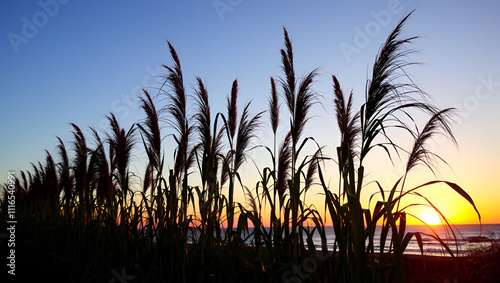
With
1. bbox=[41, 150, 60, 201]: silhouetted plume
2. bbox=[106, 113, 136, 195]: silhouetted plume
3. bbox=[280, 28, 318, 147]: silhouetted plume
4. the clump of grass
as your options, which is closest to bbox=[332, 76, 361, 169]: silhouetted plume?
bbox=[280, 28, 318, 147]: silhouetted plume

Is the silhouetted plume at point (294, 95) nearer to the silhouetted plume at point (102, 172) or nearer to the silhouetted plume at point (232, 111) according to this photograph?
the silhouetted plume at point (232, 111)

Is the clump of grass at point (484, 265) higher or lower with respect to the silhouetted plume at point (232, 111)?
lower

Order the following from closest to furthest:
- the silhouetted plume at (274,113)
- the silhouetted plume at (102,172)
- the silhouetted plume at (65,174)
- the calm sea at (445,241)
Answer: the calm sea at (445,241)
the silhouetted plume at (274,113)
the silhouetted plume at (102,172)
the silhouetted plume at (65,174)

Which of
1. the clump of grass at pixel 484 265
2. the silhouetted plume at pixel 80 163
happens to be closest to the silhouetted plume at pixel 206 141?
the silhouetted plume at pixel 80 163

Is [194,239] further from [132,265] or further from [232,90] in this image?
[232,90]

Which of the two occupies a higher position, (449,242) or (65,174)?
(65,174)

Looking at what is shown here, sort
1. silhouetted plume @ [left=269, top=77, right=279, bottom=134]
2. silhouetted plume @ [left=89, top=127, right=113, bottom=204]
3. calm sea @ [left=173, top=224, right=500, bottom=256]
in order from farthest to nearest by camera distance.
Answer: silhouetted plume @ [left=89, top=127, right=113, bottom=204], silhouetted plume @ [left=269, top=77, right=279, bottom=134], calm sea @ [left=173, top=224, right=500, bottom=256]

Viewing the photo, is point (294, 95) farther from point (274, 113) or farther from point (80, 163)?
point (80, 163)

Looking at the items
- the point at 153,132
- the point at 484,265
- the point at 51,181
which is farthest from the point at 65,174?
the point at 484,265

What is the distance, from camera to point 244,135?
337 cm

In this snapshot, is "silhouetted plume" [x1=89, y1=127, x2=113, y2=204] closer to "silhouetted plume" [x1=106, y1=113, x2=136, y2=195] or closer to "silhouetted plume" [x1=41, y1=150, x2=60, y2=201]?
"silhouetted plume" [x1=106, y1=113, x2=136, y2=195]

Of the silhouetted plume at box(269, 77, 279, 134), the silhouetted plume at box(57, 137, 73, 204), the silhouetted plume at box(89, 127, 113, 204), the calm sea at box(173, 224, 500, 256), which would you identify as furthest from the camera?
the silhouetted plume at box(57, 137, 73, 204)

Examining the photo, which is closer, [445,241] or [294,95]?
[294,95]

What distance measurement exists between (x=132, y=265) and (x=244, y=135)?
1.55 metres
